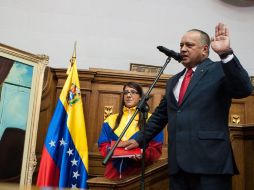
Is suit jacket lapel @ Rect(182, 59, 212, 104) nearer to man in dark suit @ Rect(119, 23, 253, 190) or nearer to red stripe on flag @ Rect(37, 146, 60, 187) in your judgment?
man in dark suit @ Rect(119, 23, 253, 190)

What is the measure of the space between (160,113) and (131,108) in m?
0.81

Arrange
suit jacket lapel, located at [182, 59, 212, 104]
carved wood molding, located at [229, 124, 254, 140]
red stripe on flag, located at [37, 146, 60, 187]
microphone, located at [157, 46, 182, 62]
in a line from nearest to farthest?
suit jacket lapel, located at [182, 59, 212, 104]
microphone, located at [157, 46, 182, 62]
carved wood molding, located at [229, 124, 254, 140]
red stripe on flag, located at [37, 146, 60, 187]

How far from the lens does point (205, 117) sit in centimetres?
198

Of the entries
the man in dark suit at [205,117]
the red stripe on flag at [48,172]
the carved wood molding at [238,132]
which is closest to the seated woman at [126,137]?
the carved wood molding at [238,132]

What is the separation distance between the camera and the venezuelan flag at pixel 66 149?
360cm

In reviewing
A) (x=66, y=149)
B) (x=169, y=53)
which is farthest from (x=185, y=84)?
(x=66, y=149)

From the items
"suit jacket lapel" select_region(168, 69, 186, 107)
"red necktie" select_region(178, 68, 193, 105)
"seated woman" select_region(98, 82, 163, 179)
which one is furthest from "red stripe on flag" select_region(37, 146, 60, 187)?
"red necktie" select_region(178, 68, 193, 105)

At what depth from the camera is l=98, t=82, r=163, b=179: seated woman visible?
283cm

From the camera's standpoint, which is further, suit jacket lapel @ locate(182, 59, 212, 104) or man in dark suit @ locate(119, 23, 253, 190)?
suit jacket lapel @ locate(182, 59, 212, 104)

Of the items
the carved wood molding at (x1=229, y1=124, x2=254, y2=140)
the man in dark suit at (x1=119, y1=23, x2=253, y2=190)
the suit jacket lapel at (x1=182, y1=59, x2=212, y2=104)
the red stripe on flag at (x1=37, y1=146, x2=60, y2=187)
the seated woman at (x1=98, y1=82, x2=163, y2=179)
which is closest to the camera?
the man in dark suit at (x1=119, y1=23, x2=253, y2=190)

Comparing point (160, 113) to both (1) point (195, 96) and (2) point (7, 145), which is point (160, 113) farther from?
(2) point (7, 145)

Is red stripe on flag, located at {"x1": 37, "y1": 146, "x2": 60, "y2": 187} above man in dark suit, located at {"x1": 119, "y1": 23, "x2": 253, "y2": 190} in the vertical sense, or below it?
below

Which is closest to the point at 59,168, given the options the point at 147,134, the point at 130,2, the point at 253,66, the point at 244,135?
the point at 147,134

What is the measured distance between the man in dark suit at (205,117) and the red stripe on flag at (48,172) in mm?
1891
